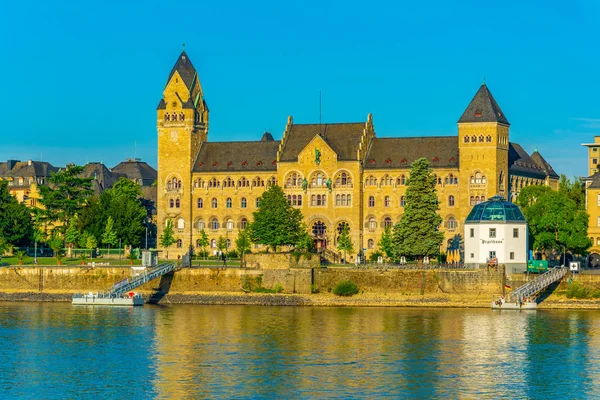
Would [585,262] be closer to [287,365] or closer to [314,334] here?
[314,334]

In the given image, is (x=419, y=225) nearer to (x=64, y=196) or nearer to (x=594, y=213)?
(x=594, y=213)

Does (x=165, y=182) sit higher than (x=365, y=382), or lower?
higher

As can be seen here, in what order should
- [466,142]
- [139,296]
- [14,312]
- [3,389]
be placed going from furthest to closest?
1. [466,142]
2. [139,296]
3. [14,312]
4. [3,389]

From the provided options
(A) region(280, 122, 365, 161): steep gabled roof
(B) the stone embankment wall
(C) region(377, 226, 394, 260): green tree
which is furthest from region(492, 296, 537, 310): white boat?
(A) region(280, 122, 365, 161): steep gabled roof

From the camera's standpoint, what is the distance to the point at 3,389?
207 feet

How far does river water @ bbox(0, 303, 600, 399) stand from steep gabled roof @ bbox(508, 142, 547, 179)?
41582 millimetres

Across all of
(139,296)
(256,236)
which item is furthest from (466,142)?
(139,296)

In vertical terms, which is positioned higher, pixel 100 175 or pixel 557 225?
pixel 100 175

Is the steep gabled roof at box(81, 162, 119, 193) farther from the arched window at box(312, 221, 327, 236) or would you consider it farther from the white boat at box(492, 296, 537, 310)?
the white boat at box(492, 296, 537, 310)

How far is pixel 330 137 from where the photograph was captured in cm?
13675

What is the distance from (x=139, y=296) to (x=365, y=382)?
1608 inches

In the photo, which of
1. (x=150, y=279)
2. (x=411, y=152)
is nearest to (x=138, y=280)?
(x=150, y=279)

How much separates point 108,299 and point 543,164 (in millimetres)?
61878

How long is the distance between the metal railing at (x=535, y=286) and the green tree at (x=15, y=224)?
54894 millimetres
